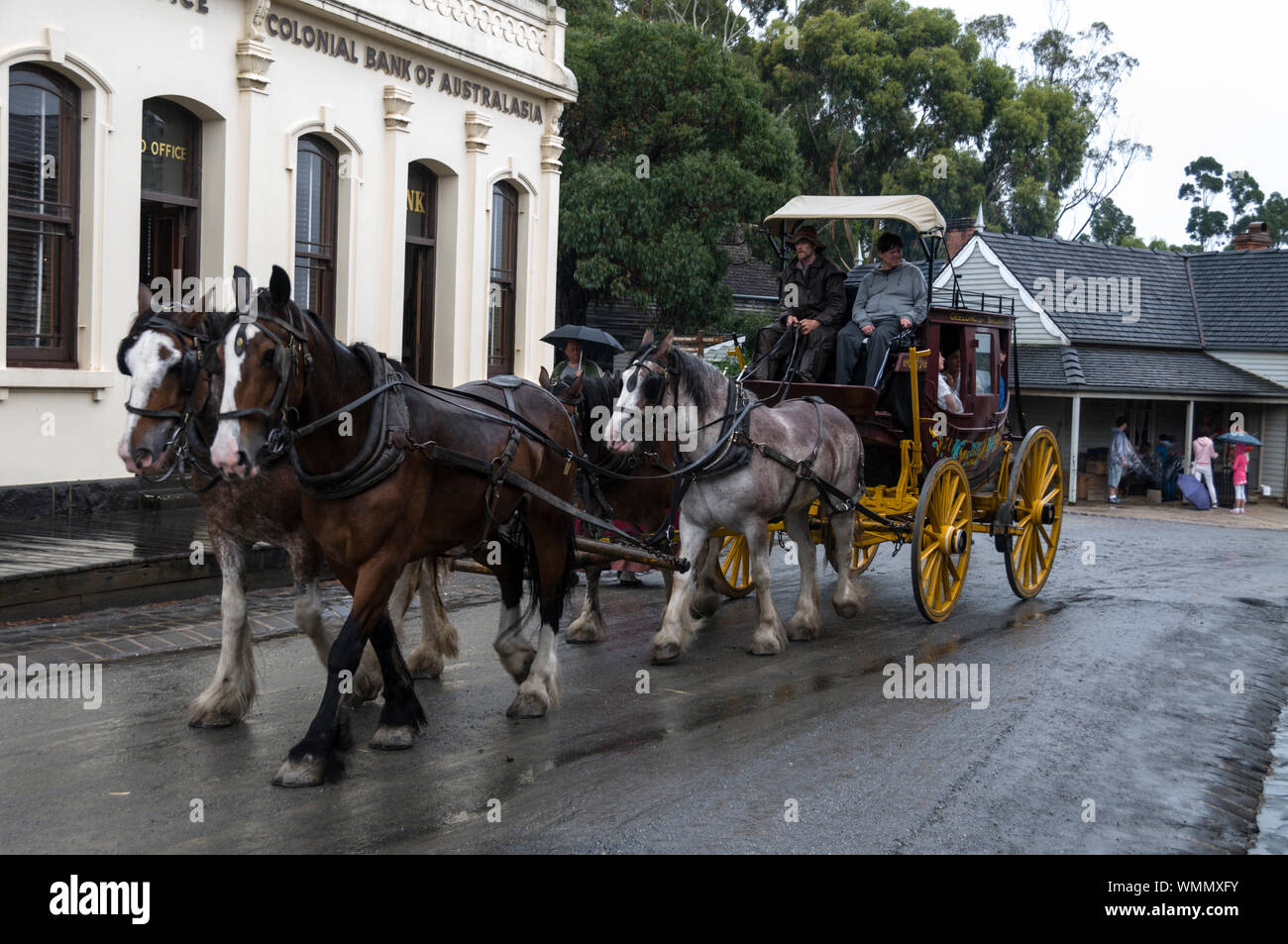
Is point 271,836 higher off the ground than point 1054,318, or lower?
lower

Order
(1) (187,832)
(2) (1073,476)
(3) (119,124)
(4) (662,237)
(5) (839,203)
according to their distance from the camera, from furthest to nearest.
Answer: (2) (1073,476) → (4) (662,237) → (3) (119,124) → (5) (839,203) → (1) (187,832)

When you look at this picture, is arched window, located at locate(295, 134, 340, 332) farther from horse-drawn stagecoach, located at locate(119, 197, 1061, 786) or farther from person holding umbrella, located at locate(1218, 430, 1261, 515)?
person holding umbrella, located at locate(1218, 430, 1261, 515)

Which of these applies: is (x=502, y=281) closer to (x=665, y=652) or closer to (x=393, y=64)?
(x=393, y=64)

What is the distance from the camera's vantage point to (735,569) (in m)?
10.5

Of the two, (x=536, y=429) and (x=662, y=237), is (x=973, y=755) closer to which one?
(x=536, y=429)

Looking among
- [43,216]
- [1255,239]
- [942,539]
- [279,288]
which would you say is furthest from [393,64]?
[1255,239]

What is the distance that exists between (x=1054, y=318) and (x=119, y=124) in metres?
22.1

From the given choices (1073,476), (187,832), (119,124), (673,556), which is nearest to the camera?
(187,832)

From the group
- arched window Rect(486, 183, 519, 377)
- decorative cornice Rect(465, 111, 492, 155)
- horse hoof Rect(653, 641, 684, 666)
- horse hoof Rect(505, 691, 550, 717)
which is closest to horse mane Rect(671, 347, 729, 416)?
horse hoof Rect(653, 641, 684, 666)

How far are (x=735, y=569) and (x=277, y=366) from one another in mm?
5901

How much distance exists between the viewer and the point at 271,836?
471 cm

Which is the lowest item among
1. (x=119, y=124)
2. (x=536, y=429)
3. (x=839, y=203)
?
(x=536, y=429)

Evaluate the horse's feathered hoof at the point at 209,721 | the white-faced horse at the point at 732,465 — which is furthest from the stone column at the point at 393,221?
the horse's feathered hoof at the point at 209,721

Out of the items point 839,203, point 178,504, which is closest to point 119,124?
point 178,504
